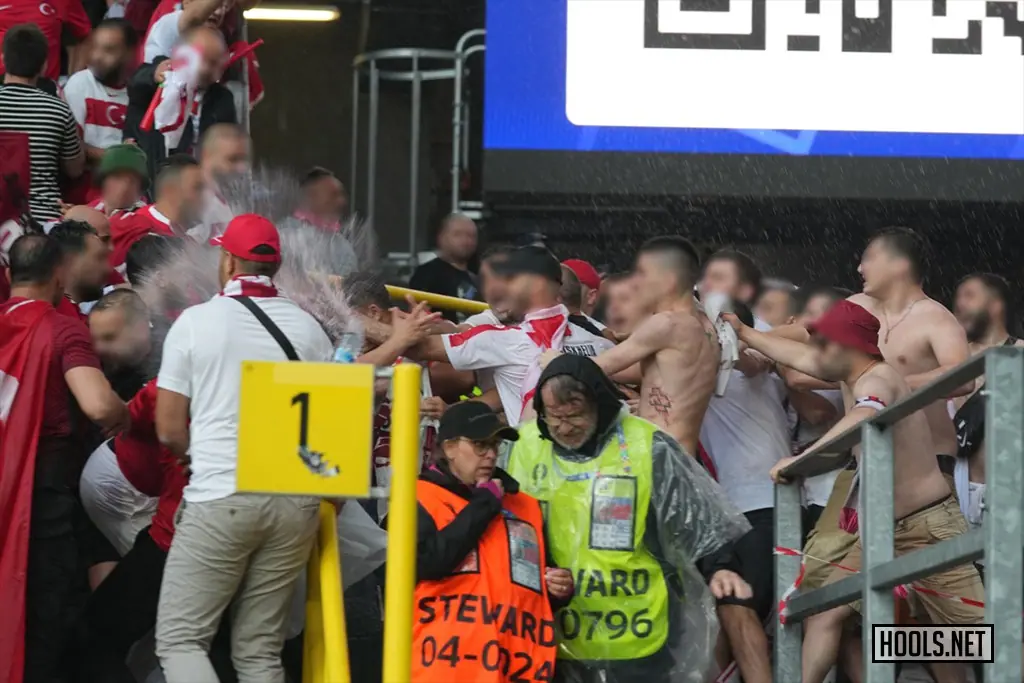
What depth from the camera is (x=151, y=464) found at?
6.31 metres

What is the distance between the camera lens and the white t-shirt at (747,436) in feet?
24.2

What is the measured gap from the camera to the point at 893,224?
12.0 metres

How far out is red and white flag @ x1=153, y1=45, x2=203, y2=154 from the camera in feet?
29.2

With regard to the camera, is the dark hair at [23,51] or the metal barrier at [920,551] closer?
the metal barrier at [920,551]

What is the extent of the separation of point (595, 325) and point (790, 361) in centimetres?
138

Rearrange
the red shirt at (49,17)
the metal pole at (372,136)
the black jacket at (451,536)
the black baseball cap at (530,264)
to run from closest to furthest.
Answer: the black jacket at (451,536)
the black baseball cap at (530,264)
the red shirt at (49,17)
the metal pole at (372,136)

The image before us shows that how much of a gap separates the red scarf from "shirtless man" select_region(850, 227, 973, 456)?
2769 mm

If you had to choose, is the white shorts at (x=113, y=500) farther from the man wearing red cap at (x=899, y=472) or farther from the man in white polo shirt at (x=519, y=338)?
the man wearing red cap at (x=899, y=472)

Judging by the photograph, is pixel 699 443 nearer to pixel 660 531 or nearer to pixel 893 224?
pixel 660 531

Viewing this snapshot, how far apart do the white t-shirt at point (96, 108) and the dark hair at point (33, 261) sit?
3.18 metres

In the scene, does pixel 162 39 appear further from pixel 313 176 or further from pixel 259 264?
pixel 259 264

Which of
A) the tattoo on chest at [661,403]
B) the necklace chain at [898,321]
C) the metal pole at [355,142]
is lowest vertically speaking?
the tattoo on chest at [661,403]

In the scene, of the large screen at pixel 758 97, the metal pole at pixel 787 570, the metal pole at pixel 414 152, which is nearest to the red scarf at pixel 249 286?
the metal pole at pixel 787 570

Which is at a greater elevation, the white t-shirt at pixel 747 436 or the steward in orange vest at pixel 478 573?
the white t-shirt at pixel 747 436
